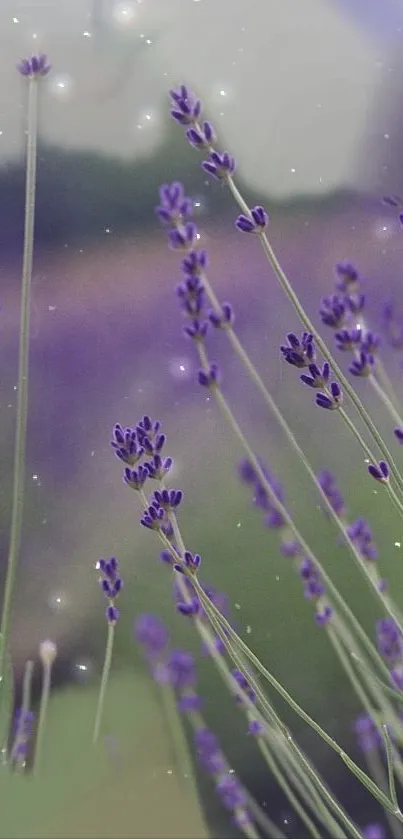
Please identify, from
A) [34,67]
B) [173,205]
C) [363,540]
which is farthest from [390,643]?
[34,67]

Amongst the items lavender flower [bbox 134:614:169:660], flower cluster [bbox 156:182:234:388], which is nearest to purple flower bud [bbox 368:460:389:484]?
flower cluster [bbox 156:182:234:388]

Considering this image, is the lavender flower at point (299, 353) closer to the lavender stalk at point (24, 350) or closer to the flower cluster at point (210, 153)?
A: the flower cluster at point (210, 153)

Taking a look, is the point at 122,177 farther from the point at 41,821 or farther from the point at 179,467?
the point at 41,821

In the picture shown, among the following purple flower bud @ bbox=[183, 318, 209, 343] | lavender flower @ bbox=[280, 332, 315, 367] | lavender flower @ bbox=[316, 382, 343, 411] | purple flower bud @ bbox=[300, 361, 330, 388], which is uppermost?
purple flower bud @ bbox=[183, 318, 209, 343]

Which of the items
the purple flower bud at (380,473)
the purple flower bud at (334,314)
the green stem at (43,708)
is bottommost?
the green stem at (43,708)

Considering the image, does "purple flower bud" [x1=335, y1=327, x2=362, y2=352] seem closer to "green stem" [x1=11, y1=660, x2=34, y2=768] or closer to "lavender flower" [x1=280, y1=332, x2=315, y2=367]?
"lavender flower" [x1=280, y1=332, x2=315, y2=367]

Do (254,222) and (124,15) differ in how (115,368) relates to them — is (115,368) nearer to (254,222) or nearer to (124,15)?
(254,222)

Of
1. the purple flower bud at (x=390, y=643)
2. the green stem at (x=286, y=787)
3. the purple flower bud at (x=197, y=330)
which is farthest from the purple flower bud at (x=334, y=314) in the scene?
the green stem at (x=286, y=787)
